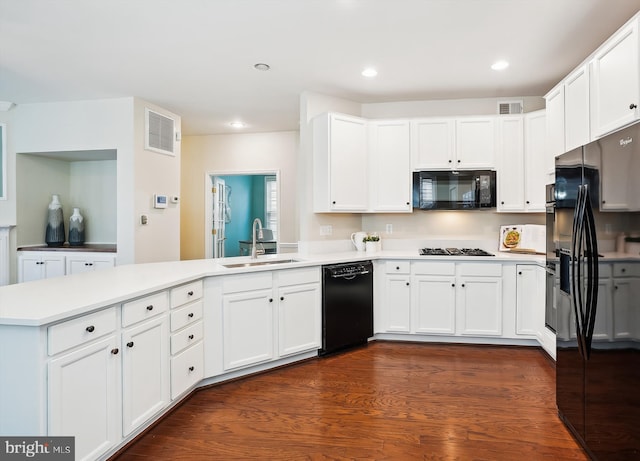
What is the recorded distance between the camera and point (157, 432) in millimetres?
2154

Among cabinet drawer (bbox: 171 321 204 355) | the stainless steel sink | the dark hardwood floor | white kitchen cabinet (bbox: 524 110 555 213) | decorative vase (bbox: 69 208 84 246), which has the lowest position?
the dark hardwood floor

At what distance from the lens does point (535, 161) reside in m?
3.74

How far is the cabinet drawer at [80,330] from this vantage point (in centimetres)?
151

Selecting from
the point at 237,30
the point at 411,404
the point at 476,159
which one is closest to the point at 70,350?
the point at 411,404

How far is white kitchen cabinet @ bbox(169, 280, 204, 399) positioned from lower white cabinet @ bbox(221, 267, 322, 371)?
191 millimetres

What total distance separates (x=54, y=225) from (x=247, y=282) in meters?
3.35

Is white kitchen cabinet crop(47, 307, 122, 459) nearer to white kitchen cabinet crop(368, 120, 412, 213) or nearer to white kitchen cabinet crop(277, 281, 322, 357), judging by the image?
white kitchen cabinet crop(277, 281, 322, 357)

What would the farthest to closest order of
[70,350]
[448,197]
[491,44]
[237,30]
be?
[448,197]
[491,44]
[237,30]
[70,350]

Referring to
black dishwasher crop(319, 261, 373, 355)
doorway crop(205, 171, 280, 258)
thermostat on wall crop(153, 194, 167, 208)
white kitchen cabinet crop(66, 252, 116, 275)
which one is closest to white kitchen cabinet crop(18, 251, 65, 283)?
white kitchen cabinet crop(66, 252, 116, 275)

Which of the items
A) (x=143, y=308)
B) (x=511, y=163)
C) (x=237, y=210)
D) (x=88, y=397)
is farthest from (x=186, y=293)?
(x=237, y=210)

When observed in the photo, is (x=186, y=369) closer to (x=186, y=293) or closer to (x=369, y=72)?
(x=186, y=293)

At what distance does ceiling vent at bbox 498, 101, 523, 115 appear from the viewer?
4.06 m

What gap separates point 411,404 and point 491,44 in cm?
278

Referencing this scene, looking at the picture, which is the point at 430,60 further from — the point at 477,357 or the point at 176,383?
the point at 176,383
